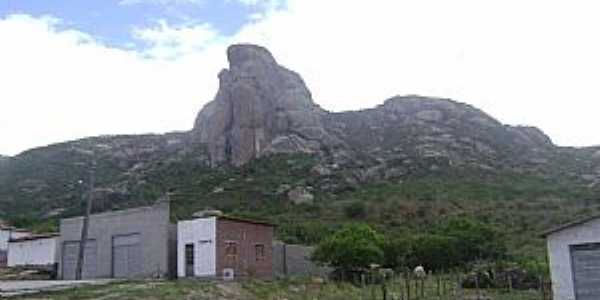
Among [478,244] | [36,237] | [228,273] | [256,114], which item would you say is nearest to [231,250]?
[228,273]

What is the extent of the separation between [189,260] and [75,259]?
31.8 ft

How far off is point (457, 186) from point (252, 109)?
32.4m

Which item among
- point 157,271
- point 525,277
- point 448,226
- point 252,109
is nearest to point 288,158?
point 252,109

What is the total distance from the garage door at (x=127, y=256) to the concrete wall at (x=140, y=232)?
0.29 meters

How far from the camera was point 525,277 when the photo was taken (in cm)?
3753

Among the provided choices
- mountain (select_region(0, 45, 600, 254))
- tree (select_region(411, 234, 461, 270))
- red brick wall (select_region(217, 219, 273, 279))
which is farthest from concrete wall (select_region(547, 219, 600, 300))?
mountain (select_region(0, 45, 600, 254))

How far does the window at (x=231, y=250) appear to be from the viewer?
138ft

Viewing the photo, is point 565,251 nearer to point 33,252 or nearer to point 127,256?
point 127,256

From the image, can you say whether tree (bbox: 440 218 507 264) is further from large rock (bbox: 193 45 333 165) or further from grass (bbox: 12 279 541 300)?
large rock (bbox: 193 45 333 165)

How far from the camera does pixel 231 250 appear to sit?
42.3m

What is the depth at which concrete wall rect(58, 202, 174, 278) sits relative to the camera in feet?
143

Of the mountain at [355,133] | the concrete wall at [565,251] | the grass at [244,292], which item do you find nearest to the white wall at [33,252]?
the grass at [244,292]

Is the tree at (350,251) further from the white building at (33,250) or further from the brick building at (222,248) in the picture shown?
the white building at (33,250)

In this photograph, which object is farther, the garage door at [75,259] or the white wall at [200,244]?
the garage door at [75,259]
